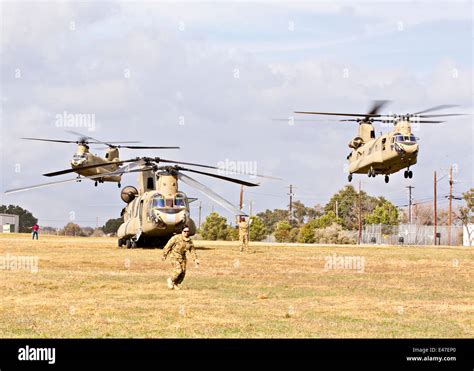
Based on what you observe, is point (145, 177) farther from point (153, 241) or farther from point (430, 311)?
point (430, 311)

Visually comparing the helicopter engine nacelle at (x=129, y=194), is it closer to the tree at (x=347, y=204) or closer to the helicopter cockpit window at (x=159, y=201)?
the helicopter cockpit window at (x=159, y=201)

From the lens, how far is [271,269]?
1270 inches

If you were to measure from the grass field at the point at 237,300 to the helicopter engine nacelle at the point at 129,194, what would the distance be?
1258 cm

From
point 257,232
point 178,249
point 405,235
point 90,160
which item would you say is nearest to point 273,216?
point 257,232

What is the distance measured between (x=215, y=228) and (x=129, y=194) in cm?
6011

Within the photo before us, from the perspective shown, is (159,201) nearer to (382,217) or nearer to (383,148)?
(383,148)

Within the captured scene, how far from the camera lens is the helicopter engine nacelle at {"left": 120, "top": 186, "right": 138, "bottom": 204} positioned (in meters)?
48.4

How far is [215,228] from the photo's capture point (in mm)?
108188

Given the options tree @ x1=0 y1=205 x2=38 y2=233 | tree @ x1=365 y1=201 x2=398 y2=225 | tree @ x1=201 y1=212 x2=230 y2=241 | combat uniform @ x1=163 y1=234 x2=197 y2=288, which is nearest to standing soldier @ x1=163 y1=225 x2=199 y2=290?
combat uniform @ x1=163 y1=234 x2=197 y2=288

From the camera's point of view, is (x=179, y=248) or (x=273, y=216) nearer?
(x=179, y=248)

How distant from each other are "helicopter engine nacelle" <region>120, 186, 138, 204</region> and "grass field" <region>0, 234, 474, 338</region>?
12.6 metres
